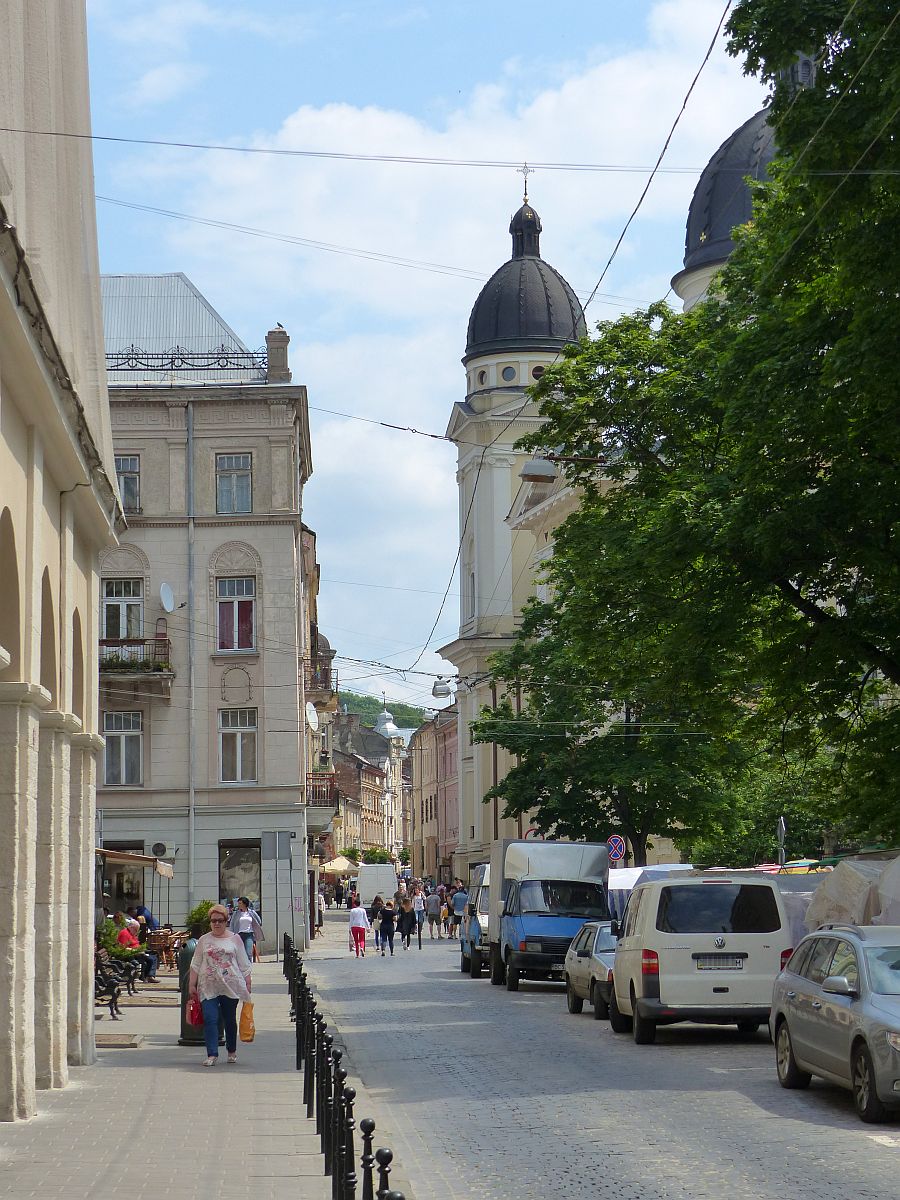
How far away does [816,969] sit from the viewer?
15.2 m

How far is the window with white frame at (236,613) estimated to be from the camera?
5312cm

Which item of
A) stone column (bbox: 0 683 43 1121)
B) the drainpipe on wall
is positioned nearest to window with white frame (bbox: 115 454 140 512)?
the drainpipe on wall

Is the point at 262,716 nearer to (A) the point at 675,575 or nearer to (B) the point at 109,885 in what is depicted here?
(B) the point at 109,885

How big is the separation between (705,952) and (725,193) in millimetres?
48753

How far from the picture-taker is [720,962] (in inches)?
832

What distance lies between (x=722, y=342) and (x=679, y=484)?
2.12m

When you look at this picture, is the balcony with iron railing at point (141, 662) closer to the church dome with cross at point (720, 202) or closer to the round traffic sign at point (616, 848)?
the round traffic sign at point (616, 848)

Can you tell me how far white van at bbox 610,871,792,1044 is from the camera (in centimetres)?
2094

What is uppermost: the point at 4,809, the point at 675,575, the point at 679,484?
the point at 679,484

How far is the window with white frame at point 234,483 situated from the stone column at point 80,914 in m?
34.2

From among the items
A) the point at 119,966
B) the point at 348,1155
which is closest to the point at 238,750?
the point at 119,966

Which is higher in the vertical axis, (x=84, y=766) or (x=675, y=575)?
(x=675, y=575)

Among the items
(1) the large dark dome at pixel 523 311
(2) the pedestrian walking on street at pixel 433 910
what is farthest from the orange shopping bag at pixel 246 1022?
(1) the large dark dome at pixel 523 311

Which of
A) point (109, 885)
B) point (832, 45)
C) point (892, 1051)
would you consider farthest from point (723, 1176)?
point (109, 885)
